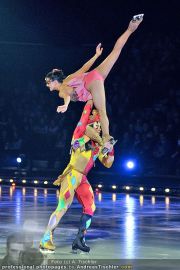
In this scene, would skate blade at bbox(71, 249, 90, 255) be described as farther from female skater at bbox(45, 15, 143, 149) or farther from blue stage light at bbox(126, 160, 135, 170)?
blue stage light at bbox(126, 160, 135, 170)

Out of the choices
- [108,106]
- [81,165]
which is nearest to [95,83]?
[81,165]

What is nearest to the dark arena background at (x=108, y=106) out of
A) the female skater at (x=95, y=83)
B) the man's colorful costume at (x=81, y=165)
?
the man's colorful costume at (x=81, y=165)

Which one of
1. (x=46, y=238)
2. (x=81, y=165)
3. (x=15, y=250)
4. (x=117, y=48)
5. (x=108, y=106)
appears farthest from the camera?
(x=108, y=106)

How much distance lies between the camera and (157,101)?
76.8 ft

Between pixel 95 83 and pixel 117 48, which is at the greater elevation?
pixel 117 48

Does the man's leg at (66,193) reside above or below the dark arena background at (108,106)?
below

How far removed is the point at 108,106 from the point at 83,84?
13726 mm

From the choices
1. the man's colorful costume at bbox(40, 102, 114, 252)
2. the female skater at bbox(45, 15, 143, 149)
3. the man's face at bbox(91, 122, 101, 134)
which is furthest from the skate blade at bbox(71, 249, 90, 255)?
the man's face at bbox(91, 122, 101, 134)

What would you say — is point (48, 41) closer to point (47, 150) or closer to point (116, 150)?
point (47, 150)

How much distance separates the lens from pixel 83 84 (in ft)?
31.2

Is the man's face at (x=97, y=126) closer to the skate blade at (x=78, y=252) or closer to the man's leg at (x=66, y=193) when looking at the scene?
the man's leg at (x=66, y=193)

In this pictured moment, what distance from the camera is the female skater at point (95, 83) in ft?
30.8

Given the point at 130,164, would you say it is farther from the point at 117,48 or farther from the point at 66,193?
the point at 117,48

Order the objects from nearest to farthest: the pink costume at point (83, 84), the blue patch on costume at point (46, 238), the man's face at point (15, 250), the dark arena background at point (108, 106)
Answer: the man's face at point (15, 250)
the blue patch on costume at point (46, 238)
the pink costume at point (83, 84)
the dark arena background at point (108, 106)
